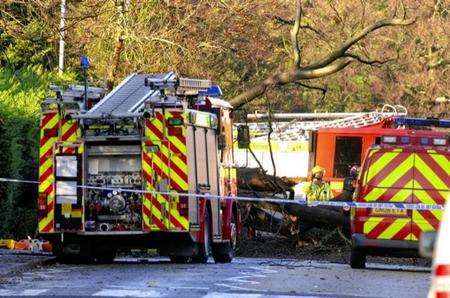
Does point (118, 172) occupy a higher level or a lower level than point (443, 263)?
higher

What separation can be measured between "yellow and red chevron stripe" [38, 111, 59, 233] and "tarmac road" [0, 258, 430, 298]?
66 cm

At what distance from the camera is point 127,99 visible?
1930 cm

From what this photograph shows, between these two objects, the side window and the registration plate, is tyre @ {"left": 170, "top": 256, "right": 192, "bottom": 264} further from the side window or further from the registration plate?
the side window

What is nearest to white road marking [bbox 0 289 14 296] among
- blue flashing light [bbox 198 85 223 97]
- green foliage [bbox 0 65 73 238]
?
blue flashing light [bbox 198 85 223 97]

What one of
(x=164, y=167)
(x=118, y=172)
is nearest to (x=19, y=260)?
(x=118, y=172)

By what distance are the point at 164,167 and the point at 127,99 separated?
164 cm

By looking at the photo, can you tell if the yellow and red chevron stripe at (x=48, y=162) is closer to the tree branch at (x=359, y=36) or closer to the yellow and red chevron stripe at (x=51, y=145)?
the yellow and red chevron stripe at (x=51, y=145)

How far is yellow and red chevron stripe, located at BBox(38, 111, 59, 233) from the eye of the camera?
18219mm

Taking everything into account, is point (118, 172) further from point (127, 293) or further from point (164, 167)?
Answer: point (127, 293)

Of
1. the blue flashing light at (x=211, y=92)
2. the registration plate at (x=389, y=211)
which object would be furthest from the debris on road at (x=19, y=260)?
the registration plate at (x=389, y=211)

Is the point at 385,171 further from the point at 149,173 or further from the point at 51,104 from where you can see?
the point at 51,104

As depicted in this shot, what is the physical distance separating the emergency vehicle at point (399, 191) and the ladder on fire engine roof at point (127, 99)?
10.9 feet

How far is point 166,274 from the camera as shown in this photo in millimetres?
15898

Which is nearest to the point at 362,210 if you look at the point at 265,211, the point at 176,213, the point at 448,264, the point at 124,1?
the point at 176,213
